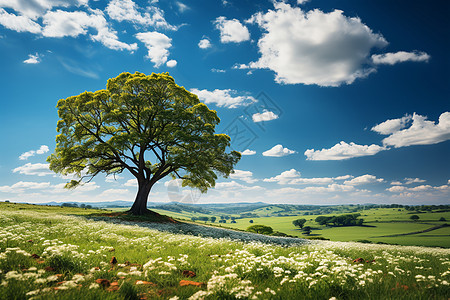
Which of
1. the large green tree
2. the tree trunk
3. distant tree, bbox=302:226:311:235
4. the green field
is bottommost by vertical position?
distant tree, bbox=302:226:311:235

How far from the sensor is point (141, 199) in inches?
1367

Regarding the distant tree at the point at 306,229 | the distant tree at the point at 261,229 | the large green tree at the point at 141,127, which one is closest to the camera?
the large green tree at the point at 141,127

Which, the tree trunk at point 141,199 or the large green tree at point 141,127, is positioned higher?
the large green tree at point 141,127

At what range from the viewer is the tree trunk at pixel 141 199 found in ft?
112

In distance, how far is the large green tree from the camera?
32.0m

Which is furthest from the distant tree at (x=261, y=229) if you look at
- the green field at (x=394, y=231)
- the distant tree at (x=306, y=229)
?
the distant tree at (x=306, y=229)

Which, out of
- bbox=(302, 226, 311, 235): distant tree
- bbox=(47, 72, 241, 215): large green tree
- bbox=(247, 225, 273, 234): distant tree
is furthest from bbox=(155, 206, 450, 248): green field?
bbox=(47, 72, 241, 215): large green tree

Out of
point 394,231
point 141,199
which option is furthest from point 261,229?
point 394,231

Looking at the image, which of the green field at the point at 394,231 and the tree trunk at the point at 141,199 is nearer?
the tree trunk at the point at 141,199

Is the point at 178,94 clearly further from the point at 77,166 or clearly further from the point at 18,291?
the point at 18,291

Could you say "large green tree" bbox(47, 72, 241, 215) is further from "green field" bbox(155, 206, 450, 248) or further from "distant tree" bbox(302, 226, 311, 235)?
"distant tree" bbox(302, 226, 311, 235)

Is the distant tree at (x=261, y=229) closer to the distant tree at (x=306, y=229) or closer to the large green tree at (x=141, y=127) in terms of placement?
the large green tree at (x=141, y=127)

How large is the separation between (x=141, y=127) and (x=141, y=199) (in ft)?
36.5

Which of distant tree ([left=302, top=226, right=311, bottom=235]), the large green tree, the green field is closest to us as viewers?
the large green tree
